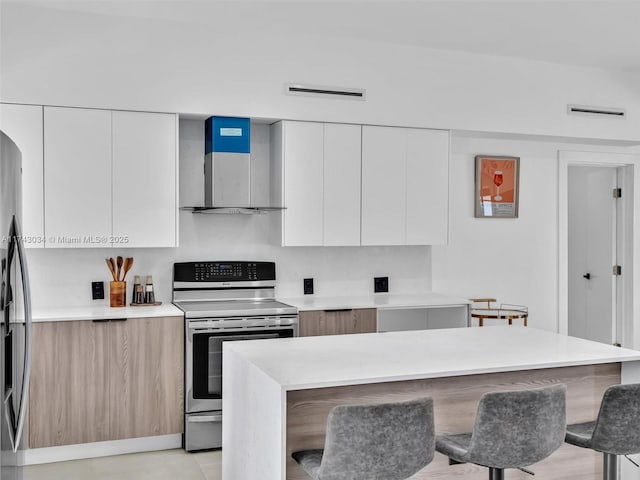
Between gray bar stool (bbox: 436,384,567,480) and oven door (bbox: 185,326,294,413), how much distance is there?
2118mm

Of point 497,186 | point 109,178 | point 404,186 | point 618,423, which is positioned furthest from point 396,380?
point 497,186

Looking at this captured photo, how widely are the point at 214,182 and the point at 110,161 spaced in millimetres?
692

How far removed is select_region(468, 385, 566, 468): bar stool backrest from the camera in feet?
8.41

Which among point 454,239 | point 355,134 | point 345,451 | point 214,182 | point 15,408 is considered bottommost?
Result: point 345,451

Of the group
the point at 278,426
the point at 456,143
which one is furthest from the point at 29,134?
the point at 456,143

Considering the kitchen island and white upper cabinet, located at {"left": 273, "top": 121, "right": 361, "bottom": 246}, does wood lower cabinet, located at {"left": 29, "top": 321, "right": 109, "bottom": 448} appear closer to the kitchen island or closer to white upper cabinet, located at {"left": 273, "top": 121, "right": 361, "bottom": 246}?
the kitchen island

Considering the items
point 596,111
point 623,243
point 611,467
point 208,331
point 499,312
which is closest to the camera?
point 611,467

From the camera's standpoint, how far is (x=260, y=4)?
4152mm

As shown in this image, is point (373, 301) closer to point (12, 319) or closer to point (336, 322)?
point (336, 322)

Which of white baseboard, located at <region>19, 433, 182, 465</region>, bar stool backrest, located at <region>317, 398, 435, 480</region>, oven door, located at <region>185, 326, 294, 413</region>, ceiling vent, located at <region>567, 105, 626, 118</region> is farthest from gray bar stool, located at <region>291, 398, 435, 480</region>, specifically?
ceiling vent, located at <region>567, 105, 626, 118</region>

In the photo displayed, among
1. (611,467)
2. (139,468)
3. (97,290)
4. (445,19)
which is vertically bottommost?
(139,468)

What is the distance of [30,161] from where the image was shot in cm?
419

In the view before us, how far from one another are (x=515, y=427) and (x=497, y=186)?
Answer: 3.57m

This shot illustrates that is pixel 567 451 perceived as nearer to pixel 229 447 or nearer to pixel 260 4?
pixel 229 447
